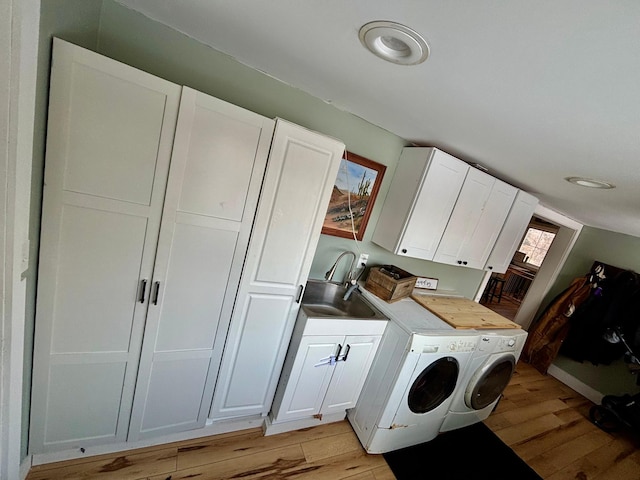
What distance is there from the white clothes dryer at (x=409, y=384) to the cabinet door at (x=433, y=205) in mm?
529

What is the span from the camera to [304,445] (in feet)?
5.73

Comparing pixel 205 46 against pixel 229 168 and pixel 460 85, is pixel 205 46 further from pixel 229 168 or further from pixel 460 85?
pixel 460 85

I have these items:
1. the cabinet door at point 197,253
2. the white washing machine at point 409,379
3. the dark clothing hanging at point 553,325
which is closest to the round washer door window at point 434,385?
the white washing machine at point 409,379

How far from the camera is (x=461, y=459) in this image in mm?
1979

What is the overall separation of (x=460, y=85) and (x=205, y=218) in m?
1.27

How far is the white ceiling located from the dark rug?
221cm

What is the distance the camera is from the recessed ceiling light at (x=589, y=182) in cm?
166

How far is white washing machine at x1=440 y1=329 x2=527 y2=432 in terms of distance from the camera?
1941 millimetres

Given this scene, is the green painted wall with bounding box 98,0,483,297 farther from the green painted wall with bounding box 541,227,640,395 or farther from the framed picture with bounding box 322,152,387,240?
the green painted wall with bounding box 541,227,640,395

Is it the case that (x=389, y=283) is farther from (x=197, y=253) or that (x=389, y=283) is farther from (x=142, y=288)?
(x=142, y=288)

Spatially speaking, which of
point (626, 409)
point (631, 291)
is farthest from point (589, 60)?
point (626, 409)

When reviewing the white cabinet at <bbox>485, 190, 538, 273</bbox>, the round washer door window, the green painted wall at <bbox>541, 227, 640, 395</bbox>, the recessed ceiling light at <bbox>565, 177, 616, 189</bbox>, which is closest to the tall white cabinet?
the round washer door window

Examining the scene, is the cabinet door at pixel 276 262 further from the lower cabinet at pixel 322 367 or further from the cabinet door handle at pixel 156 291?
the cabinet door handle at pixel 156 291

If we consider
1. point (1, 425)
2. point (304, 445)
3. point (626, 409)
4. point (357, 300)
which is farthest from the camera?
point (626, 409)
